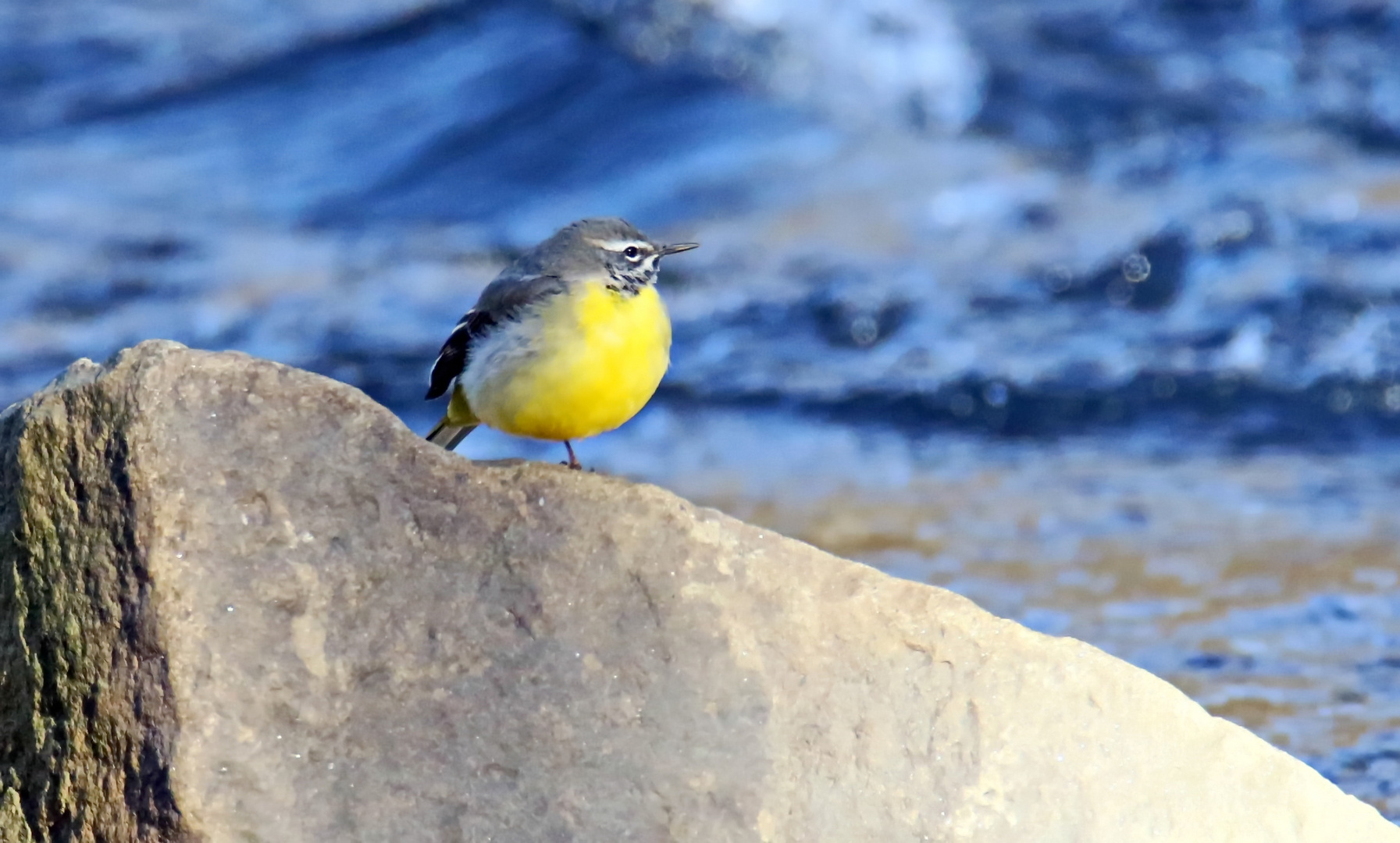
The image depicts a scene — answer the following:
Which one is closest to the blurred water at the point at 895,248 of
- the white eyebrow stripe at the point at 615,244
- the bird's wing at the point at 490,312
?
the white eyebrow stripe at the point at 615,244

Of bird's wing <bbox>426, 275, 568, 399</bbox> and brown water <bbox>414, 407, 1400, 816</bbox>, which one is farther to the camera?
brown water <bbox>414, 407, 1400, 816</bbox>

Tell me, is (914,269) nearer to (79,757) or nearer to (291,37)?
(291,37)

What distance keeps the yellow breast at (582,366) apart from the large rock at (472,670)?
746mm

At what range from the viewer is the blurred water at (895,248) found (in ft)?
31.4

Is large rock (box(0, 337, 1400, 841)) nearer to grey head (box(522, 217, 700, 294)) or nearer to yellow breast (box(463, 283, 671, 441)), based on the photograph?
yellow breast (box(463, 283, 671, 441))

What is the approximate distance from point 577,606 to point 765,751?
1.88 ft

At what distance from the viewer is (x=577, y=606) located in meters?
4.31

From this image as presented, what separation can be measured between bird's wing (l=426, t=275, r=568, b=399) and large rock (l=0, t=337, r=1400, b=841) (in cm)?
109

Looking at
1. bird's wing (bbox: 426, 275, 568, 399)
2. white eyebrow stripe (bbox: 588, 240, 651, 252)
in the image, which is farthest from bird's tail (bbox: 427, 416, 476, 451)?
white eyebrow stripe (bbox: 588, 240, 651, 252)

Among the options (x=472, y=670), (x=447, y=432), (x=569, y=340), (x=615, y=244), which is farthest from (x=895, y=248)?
(x=472, y=670)

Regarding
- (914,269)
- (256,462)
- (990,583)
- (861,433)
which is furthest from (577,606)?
(914,269)

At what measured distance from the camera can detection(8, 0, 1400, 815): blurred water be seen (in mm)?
9586

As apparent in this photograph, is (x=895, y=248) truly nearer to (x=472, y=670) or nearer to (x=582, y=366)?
(x=582, y=366)

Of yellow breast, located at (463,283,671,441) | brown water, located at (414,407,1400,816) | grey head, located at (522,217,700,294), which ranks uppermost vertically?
brown water, located at (414,407,1400,816)
